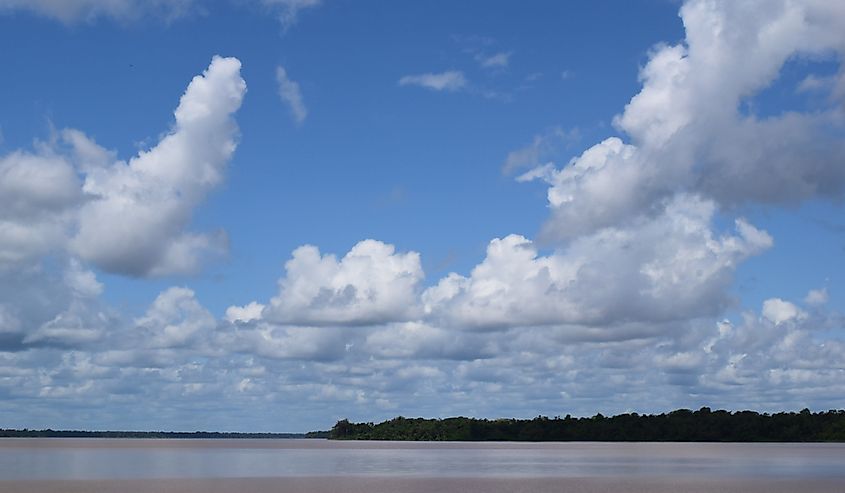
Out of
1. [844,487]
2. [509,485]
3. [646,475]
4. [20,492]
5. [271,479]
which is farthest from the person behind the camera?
[646,475]

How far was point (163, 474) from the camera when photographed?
9169 cm

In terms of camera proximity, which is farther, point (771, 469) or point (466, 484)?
point (771, 469)

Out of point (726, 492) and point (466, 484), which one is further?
point (466, 484)

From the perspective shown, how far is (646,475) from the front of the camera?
295 ft

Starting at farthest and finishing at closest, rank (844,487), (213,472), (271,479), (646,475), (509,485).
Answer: (213,472) → (646,475) → (271,479) → (509,485) → (844,487)

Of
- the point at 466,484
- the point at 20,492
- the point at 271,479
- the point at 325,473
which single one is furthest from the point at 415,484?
the point at 20,492

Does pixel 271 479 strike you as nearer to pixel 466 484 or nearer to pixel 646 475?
pixel 466 484

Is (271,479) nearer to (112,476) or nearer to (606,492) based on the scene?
(112,476)

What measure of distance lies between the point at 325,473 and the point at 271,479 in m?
13.0

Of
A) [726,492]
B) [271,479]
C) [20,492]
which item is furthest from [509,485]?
[20,492]

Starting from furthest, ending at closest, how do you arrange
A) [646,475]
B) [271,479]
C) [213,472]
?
[213,472] → [646,475] → [271,479]

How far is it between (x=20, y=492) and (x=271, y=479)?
23.3 metres

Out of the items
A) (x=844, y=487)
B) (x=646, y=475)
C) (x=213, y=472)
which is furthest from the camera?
(x=213, y=472)

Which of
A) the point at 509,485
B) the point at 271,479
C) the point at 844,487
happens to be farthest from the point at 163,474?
the point at 844,487
